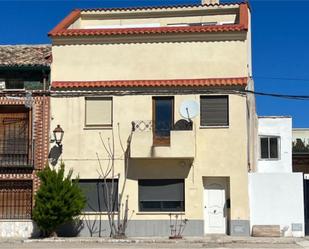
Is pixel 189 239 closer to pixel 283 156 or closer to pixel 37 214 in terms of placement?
pixel 37 214

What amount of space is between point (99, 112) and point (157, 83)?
2552 millimetres

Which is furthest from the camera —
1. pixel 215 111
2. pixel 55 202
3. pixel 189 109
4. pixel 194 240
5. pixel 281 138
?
pixel 281 138

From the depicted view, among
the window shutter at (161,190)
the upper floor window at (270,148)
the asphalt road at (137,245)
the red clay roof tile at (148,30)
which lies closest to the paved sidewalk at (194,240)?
the asphalt road at (137,245)

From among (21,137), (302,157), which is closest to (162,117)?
(21,137)

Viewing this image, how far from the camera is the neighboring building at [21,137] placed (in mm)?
25719

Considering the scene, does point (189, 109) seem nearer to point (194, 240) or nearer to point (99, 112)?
point (99, 112)

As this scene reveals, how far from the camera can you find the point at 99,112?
85.0 ft

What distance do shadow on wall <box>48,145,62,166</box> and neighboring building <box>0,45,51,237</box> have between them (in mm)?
199

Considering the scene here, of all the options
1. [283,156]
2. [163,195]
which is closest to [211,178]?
[163,195]

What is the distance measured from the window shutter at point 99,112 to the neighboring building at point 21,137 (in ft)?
5.56

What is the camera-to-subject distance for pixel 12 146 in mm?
26141

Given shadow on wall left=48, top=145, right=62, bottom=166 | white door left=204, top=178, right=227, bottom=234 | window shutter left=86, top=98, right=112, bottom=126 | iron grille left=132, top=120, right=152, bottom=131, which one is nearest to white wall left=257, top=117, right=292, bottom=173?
white door left=204, top=178, right=227, bottom=234

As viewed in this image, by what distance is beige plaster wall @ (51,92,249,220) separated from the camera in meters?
25.2

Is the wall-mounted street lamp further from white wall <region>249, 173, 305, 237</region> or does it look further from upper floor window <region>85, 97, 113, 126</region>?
white wall <region>249, 173, 305, 237</region>
